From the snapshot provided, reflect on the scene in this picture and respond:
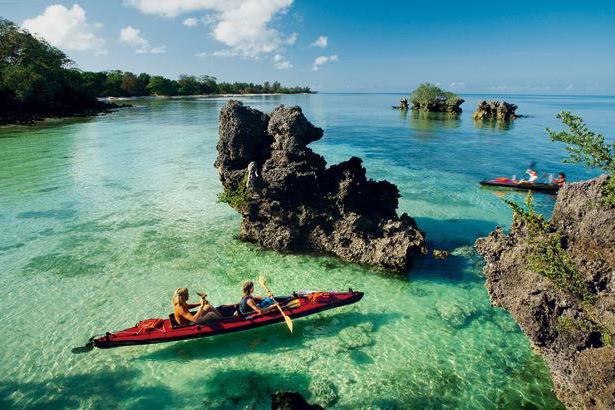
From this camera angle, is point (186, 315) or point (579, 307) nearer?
point (579, 307)

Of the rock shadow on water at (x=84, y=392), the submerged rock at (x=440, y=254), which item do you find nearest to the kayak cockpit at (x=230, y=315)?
the rock shadow on water at (x=84, y=392)

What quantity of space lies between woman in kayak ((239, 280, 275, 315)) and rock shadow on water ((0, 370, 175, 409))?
9.56ft

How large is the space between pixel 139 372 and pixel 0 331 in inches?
207

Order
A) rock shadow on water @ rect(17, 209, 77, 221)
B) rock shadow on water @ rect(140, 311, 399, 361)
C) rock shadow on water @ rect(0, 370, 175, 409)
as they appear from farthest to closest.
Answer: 1. rock shadow on water @ rect(17, 209, 77, 221)
2. rock shadow on water @ rect(140, 311, 399, 361)
3. rock shadow on water @ rect(0, 370, 175, 409)

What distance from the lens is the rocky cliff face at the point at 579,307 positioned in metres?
6.97

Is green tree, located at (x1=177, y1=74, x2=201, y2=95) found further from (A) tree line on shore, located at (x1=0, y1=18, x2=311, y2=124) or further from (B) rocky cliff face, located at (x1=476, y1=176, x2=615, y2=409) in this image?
(B) rocky cliff face, located at (x1=476, y1=176, x2=615, y2=409)

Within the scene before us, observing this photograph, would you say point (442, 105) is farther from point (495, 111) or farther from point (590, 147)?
point (590, 147)

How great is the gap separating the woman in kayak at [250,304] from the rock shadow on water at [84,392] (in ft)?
9.56

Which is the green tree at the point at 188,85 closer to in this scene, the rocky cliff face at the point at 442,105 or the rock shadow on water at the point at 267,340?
the rocky cliff face at the point at 442,105

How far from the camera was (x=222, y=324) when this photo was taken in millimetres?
10312

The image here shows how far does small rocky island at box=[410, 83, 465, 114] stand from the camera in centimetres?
8794

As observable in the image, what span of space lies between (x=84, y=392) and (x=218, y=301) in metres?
4.63

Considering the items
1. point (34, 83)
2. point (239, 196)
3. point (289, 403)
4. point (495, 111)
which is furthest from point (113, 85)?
point (289, 403)

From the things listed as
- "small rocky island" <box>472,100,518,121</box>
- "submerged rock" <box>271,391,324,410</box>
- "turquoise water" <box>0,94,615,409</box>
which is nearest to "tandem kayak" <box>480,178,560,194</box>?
"turquoise water" <box>0,94,615,409</box>
